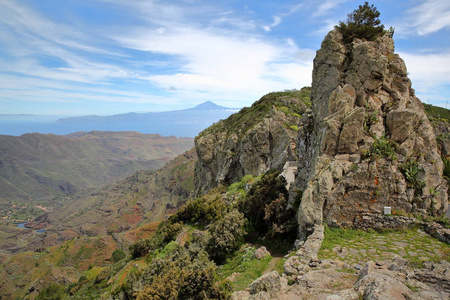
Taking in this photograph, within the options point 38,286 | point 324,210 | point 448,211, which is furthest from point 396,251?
point 38,286

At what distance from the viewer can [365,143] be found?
30.5ft

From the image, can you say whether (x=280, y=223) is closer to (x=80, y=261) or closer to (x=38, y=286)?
(x=38, y=286)

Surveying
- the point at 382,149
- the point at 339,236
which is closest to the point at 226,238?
the point at 339,236

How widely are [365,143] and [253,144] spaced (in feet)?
67.9

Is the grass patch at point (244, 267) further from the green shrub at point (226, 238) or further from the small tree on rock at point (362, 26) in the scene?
the small tree on rock at point (362, 26)

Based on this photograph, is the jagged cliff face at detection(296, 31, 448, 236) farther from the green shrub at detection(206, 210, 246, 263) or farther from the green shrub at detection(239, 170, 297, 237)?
the green shrub at detection(206, 210, 246, 263)

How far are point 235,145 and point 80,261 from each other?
3722 centimetres

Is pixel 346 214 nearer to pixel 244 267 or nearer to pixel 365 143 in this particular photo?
pixel 365 143

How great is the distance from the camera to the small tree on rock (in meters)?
11.7

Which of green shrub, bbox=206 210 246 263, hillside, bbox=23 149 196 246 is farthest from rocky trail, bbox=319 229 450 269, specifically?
hillside, bbox=23 149 196 246

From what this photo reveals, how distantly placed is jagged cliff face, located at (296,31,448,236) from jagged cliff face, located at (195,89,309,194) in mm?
9786

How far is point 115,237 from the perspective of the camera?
52031 millimetres

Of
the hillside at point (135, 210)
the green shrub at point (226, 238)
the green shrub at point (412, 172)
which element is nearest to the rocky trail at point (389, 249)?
the green shrub at point (412, 172)

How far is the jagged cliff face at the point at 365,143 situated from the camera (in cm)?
836
